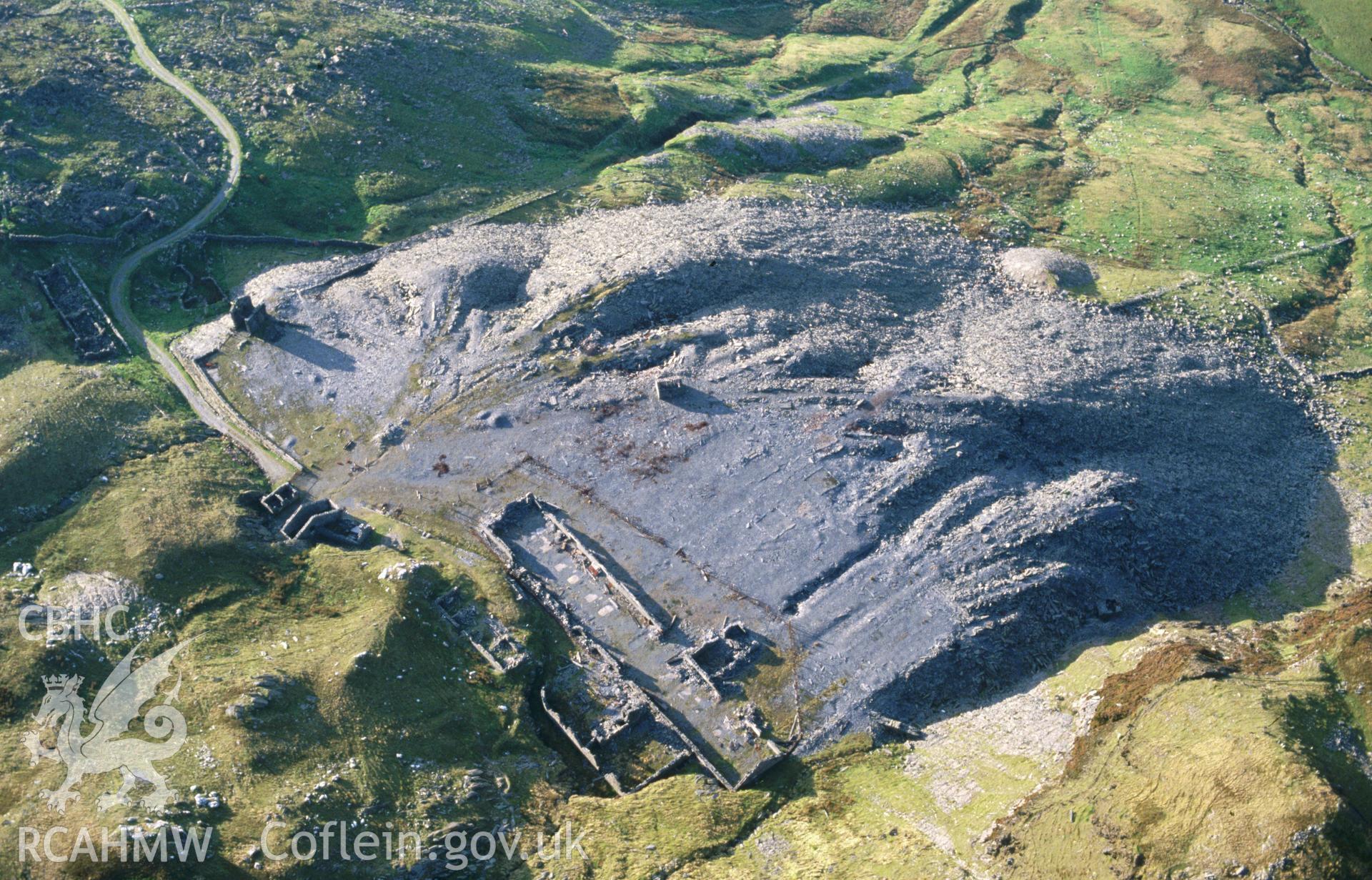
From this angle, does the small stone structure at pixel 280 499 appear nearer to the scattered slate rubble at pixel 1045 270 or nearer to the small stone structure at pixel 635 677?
the small stone structure at pixel 635 677

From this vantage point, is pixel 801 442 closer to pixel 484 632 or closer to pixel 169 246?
pixel 484 632

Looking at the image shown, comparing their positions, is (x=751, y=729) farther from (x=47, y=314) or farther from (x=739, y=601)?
(x=47, y=314)

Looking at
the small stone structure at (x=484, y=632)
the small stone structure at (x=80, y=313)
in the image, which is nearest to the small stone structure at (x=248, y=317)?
the small stone structure at (x=80, y=313)

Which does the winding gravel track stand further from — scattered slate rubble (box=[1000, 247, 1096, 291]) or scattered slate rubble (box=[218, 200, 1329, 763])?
scattered slate rubble (box=[1000, 247, 1096, 291])

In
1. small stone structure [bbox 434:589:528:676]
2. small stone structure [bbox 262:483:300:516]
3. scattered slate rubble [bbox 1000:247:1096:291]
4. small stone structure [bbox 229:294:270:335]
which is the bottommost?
small stone structure [bbox 262:483:300:516]

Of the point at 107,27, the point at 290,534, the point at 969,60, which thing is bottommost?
the point at 290,534

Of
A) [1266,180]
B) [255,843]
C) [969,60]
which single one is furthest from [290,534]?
[969,60]

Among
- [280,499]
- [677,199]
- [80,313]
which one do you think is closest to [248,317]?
[80,313]

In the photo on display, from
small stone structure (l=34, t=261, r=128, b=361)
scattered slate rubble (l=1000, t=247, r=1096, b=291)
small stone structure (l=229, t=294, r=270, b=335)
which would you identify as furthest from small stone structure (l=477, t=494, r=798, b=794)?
scattered slate rubble (l=1000, t=247, r=1096, b=291)
